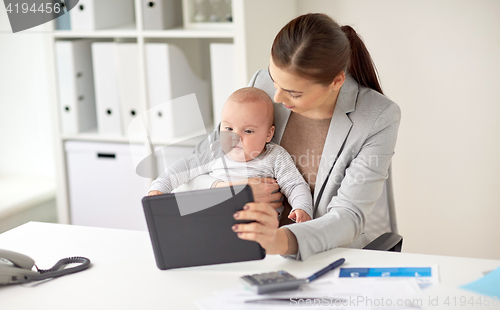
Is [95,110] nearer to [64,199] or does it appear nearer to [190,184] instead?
[64,199]

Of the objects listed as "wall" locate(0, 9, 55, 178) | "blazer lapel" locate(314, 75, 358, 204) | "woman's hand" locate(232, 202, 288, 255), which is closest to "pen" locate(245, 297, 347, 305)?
"woman's hand" locate(232, 202, 288, 255)

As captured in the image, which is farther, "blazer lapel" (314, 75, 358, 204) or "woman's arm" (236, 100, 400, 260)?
"blazer lapel" (314, 75, 358, 204)

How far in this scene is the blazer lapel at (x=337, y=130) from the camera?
1.48 m

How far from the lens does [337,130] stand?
4.88 ft

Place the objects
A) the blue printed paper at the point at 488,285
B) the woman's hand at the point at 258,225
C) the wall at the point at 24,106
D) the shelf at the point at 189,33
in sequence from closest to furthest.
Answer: the blue printed paper at the point at 488,285 < the woman's hand at the point at 258,225 < the shelf at the point at 189,33 < the wall at the point at 24,106

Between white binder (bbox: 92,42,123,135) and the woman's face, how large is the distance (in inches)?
46.9

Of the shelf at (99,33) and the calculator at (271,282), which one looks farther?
the shelf at (99,33)

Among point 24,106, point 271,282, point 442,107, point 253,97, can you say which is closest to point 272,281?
point 271,282

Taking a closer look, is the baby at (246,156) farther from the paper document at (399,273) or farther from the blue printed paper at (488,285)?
the blue printed paper at (488,285)

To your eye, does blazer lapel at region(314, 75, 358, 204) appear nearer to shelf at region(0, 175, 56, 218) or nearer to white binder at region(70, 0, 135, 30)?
white binder at region(70, 0, 135, 30)

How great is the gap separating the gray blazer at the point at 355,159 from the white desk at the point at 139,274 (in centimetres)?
15

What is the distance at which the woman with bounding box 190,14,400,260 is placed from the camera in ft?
4.21

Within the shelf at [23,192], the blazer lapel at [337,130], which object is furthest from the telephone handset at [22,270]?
the shelf at [23,192]

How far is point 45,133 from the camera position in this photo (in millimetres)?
2801
